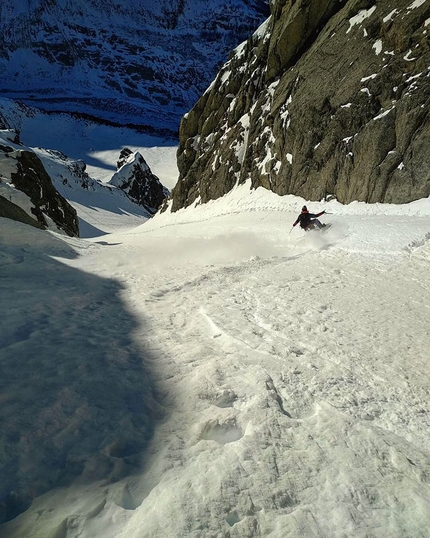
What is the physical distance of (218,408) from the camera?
3.25 metres

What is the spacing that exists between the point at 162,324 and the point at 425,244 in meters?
6.79

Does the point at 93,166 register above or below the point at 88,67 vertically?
below

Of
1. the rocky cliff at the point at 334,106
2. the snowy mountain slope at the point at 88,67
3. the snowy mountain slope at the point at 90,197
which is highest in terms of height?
the snowy mountain slope at the point at 88,67

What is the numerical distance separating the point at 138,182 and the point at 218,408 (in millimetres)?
77131

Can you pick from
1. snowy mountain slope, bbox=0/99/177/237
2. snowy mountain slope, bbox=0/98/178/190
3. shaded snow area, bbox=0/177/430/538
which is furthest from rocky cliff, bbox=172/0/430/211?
snowy mountain slope, bbox=0/98/178/190

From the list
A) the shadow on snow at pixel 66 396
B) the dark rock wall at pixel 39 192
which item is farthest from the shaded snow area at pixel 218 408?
the dark rock wall at pixel 39 192

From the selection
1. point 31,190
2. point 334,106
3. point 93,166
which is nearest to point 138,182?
point 93,166

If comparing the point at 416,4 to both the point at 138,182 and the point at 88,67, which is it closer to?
the point at 138,182

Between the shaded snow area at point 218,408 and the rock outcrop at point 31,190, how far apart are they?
724 inches

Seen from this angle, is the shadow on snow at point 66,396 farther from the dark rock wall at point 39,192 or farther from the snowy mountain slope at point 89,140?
the snowy mountain slope at point 89,140

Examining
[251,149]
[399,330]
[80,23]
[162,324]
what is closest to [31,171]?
[251,149]

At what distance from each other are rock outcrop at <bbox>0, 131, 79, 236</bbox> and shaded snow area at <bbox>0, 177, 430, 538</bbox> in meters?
18.4

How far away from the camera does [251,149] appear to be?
2608 centimetres

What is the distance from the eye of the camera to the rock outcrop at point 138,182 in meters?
74.8
